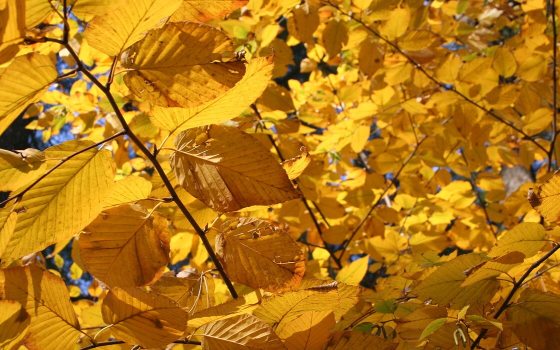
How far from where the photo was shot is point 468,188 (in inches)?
63.4

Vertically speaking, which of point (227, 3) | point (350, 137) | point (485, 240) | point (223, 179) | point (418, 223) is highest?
point (227, 3)

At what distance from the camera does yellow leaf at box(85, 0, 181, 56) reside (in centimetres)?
39

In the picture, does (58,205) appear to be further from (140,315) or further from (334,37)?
(334,37)

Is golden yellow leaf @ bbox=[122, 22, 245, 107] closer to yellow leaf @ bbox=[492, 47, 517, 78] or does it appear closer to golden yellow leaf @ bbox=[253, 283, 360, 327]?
golden yellow leaf @ bbox=[253, 283, 360, 327]

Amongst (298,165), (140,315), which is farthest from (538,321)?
(140,315)

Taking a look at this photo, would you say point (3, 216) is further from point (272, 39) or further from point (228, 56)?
point (272, 39)

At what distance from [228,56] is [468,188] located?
1356 millimetres

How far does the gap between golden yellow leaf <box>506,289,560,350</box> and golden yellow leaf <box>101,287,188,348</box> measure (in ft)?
1.19

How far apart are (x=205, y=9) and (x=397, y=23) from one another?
90cm

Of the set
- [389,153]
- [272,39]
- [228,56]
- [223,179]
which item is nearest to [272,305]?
[223,179]

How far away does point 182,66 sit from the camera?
423mm

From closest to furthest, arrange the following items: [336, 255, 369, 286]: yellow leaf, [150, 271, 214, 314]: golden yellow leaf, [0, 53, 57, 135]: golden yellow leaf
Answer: [0, 53, 57, 135]: golden yellow leaf → [150, 271, 214, 314]: golden yellow leaf → [336, 255, 369, 286]: yellow leaf

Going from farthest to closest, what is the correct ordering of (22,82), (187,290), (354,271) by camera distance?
(354,271) < (187,290) < (22,82)

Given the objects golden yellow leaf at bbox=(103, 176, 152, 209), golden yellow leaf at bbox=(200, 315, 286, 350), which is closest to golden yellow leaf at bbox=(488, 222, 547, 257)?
golden yellow leaf at bbox=(200, 315, 286, 350)
